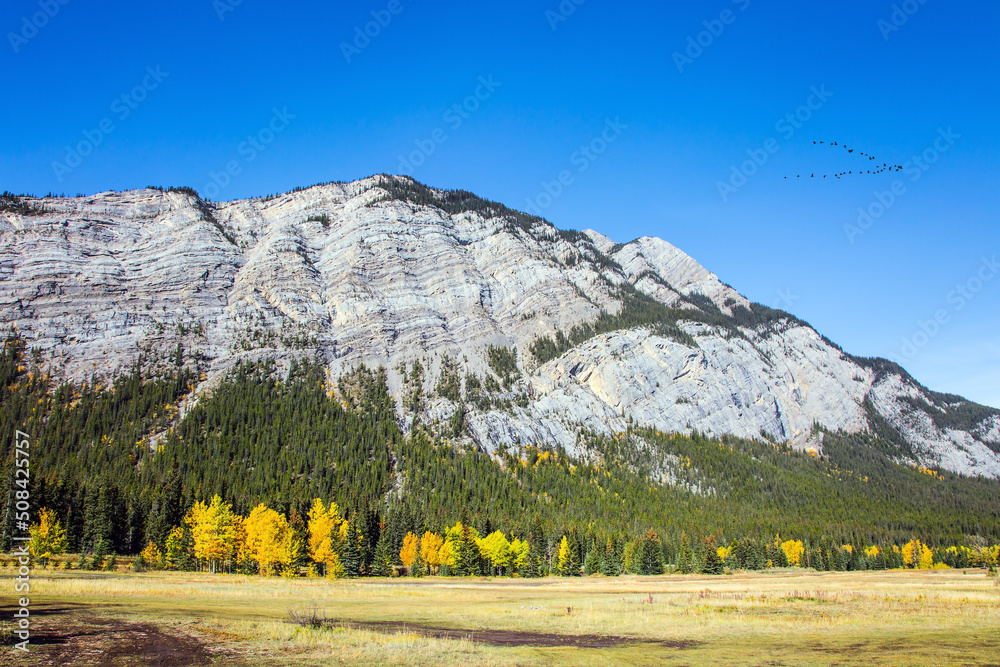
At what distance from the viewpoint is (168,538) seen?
73812 millimetres

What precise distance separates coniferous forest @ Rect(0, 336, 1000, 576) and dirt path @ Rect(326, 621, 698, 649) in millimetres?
48799

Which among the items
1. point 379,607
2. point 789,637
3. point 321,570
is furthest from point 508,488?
point 789,637

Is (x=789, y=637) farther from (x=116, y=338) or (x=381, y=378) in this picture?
(x=116, y=338)

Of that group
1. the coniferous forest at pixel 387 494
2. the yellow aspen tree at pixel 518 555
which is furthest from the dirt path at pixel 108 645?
the yellow aspen tree at pixel 518 555

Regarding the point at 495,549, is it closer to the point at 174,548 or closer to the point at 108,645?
the point at 174,548

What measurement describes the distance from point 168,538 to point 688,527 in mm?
106647

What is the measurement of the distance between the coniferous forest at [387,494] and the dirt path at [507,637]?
48.8 meters

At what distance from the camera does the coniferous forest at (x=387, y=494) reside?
75.8m

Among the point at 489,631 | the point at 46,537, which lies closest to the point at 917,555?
the point at 489,631

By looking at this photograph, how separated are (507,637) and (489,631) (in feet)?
7.96

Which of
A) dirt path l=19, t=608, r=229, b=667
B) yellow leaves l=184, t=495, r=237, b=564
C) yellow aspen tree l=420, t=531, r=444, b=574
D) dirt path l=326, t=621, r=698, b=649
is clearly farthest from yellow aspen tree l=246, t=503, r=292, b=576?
dirt path l=19, t=608, r=229, b=667

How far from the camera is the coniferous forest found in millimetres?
75750

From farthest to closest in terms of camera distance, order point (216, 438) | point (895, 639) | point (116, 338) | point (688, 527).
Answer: point (116, 338) → point (216, 438) → point (688, 527) → point (895, 639)

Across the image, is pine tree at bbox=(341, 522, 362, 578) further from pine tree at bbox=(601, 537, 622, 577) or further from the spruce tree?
pine tree at bbox=(601, 537, 622, 577)
